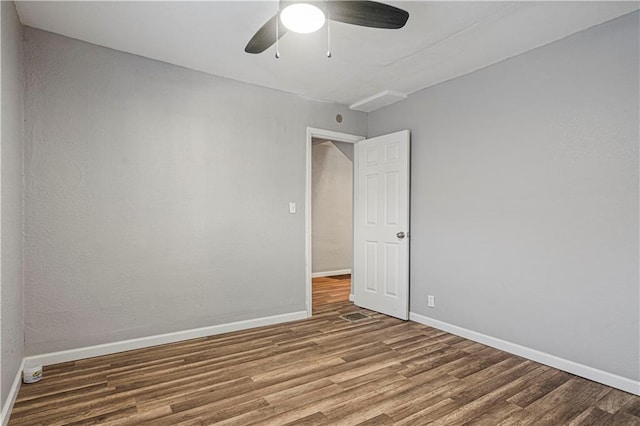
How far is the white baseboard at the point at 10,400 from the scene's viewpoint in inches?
78.5

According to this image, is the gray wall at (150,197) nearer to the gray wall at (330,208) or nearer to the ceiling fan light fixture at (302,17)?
the ceiling fan light fixture at (302,17)

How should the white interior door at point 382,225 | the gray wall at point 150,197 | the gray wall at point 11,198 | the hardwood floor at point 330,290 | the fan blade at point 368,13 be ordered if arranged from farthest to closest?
1. the hardwood floor at point 330,290
2. the white interior door at point 382,225
3. the gray wall at point 150,197
4. the gray wall at point 11,198
5. the fan blade at point 368,13

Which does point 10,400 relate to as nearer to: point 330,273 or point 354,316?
point 354,316

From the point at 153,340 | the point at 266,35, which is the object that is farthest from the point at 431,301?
the point at 266,35

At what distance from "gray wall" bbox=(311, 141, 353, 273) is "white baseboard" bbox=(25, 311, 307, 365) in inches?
115

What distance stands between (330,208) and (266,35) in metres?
5.02

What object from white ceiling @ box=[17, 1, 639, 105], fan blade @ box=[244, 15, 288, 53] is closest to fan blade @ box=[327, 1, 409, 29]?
fan blade @ box=[244, 15, 288, 53]

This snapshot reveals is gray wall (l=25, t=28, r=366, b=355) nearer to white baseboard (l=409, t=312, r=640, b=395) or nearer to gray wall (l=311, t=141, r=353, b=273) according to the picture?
white baseboard (l=409, t=312, r=640, b=395)

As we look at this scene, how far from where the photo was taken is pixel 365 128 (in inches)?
187

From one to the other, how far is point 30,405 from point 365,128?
4.18m

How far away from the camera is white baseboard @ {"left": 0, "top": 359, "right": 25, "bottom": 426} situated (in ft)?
6.54

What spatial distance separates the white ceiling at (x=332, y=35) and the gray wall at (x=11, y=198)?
368 mm

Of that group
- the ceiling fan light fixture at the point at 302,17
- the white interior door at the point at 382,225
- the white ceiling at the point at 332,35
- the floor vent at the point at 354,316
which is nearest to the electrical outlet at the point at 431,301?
the white interior door at the point at 382,225

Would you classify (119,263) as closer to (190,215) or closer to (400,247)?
(190,215)
